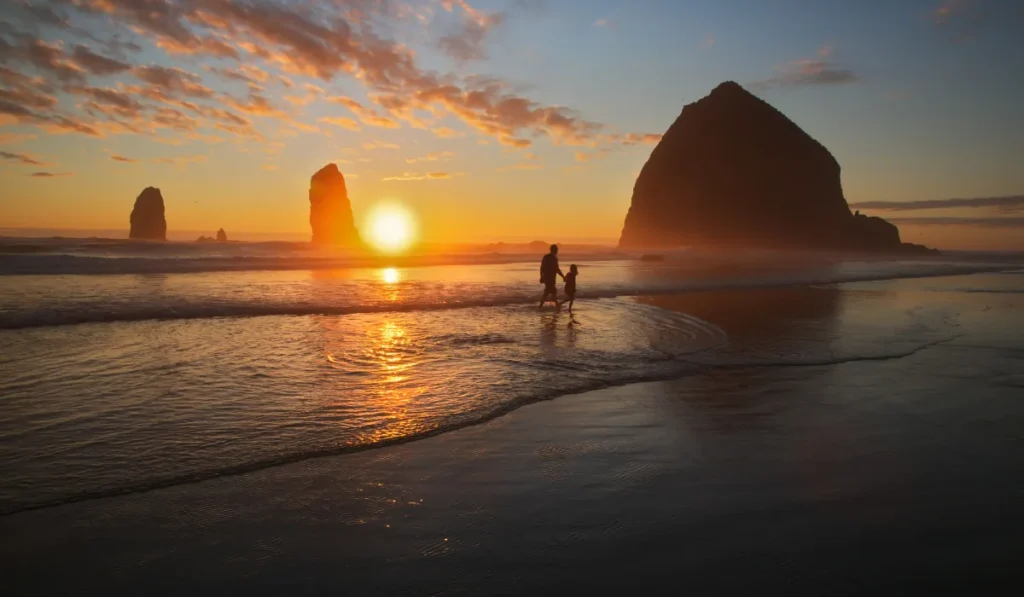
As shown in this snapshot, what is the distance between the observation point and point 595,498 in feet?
14.1

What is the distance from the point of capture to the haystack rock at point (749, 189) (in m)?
116

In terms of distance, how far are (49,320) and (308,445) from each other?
507 inches

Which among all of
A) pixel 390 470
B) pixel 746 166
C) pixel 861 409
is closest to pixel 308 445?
pixel 390 470

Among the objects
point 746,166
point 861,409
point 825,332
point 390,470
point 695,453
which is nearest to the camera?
point 390,470

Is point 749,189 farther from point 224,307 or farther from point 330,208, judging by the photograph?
point 224,307

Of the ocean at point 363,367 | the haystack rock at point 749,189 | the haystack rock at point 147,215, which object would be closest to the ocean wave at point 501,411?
the ocean at point 363,367

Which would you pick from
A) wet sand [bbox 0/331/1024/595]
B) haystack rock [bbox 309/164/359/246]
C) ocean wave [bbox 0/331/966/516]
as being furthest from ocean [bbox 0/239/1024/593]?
haystack rock [bbox 309/164/359/246]

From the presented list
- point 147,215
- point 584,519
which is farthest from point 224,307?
point 147,215

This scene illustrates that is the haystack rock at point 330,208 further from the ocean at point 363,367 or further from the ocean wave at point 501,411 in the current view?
the ocean wave at point 501,411

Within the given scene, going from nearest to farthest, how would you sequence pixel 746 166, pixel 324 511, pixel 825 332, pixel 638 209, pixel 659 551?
pixel 659 551
pixel 324 511
pixel 825 332
pixel 746 166
pixel 638 209

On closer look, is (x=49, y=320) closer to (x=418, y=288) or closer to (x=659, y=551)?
(x=418, y=288)

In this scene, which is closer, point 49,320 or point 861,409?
point 861,409

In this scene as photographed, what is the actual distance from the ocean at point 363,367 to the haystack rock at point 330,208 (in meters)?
122

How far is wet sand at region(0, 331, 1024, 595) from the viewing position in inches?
128
